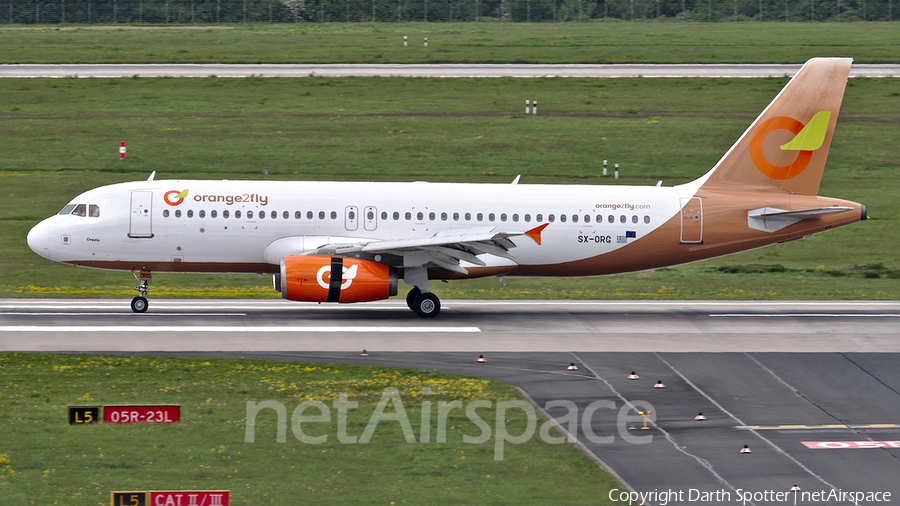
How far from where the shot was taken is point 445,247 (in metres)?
30.9

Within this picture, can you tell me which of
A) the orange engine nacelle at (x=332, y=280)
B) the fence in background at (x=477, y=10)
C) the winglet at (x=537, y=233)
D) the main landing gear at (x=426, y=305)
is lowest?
the main landing gear at (x=426, y=305)

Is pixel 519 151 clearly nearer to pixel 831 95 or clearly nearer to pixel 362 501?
pixel 831 95

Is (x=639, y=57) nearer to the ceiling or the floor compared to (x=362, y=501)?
nearer to the ceiling

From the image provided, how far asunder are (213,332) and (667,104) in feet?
138

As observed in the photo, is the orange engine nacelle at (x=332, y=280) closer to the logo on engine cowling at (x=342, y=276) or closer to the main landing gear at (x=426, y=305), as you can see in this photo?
the logo on engine cowling at (x=342, y=276)

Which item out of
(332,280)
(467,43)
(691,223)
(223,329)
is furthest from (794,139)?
(467,43)

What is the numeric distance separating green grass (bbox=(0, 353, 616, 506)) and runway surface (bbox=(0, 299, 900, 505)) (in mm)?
1593

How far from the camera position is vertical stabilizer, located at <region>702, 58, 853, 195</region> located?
33.3 m

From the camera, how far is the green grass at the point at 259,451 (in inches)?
635

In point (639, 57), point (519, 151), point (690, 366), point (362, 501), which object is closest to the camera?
point (362, 501)

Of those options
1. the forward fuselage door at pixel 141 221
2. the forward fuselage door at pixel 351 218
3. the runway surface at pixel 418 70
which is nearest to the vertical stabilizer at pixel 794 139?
the forward fuselage door at pixel 351 218

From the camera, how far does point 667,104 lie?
63938mm

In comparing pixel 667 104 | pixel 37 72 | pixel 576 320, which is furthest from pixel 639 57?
pixel 576 320

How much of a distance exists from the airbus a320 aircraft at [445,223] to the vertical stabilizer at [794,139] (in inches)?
1.6
